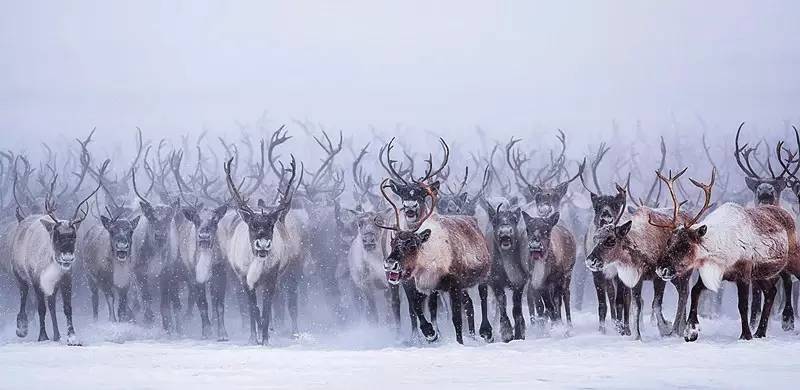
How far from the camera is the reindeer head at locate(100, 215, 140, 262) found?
8266mm

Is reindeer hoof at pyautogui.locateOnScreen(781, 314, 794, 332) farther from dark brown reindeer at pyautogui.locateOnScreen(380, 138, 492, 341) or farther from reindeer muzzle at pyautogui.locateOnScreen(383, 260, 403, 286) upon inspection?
reindeer muzzle at pyautogui.locateOnScreen(383, 260, 403, 286)

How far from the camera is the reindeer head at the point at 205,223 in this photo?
8422mm

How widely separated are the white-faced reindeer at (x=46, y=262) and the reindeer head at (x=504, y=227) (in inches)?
126

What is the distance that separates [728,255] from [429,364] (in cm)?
223

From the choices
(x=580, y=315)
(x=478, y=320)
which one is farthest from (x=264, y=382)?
(x=580, y=315)

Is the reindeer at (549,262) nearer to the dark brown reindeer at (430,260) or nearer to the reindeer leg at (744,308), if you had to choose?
the dark brown reindeer at (430,260)

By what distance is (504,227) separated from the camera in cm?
778

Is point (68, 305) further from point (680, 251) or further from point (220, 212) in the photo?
point (680, 251)

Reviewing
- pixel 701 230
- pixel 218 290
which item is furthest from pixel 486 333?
pixel 218 290

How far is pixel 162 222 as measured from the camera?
8.88m

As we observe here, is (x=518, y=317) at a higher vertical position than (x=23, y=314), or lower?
lower

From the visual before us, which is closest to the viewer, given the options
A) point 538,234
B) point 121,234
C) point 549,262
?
point 538,234

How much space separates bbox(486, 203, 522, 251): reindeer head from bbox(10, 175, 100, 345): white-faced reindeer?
3207mm

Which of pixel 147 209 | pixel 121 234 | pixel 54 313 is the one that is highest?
pixel 147 209
